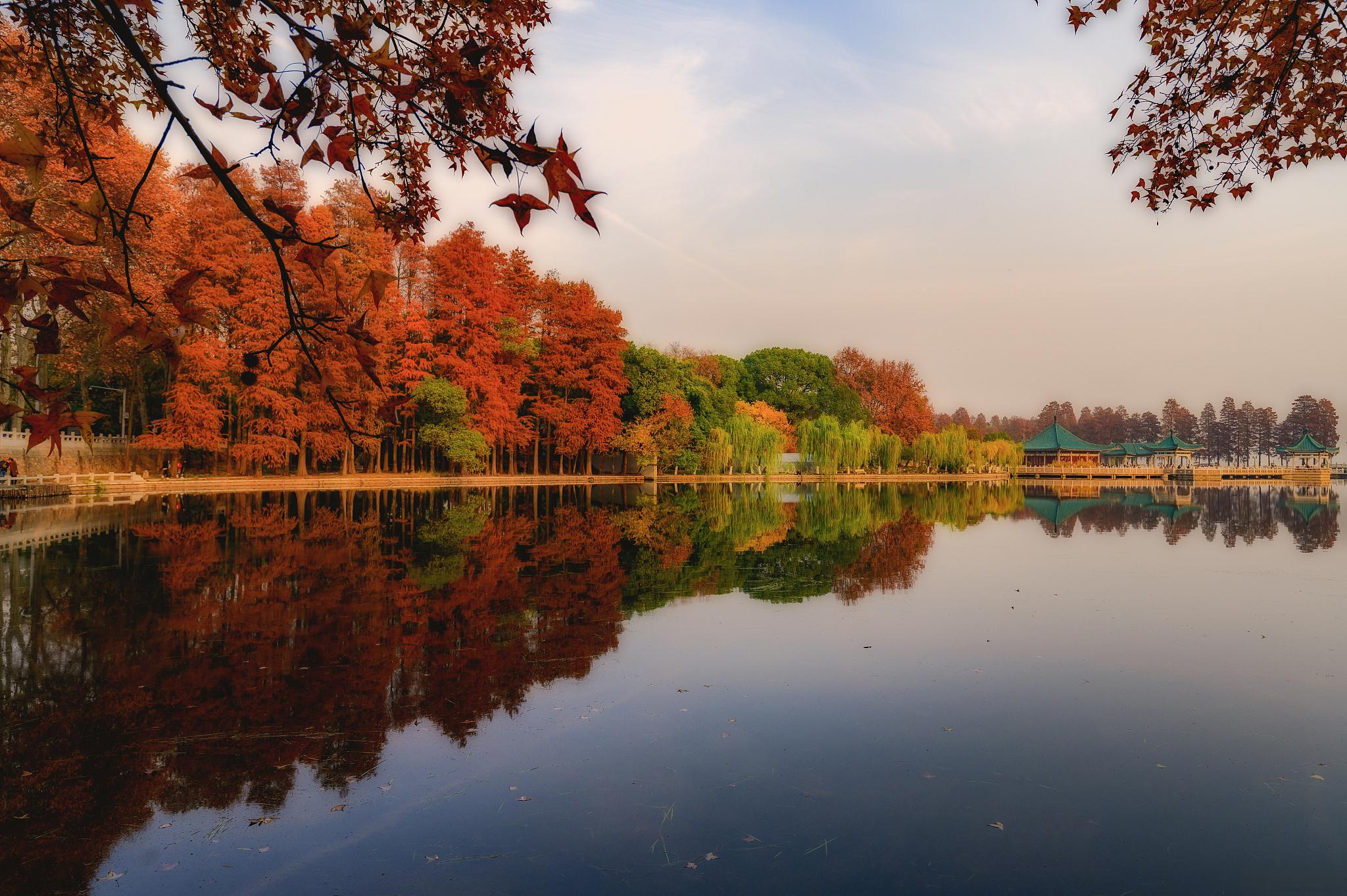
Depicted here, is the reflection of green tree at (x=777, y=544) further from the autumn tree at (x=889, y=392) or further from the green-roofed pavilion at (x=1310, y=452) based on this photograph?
the green-roofed pavilion at (x=1310, y=452)

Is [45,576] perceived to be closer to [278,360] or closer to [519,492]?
[278,360]

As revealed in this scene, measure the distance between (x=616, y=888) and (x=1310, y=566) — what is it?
14110 millimetres

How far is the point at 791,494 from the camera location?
33.2 metres

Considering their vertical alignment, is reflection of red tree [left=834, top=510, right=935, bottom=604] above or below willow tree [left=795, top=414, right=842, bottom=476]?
below

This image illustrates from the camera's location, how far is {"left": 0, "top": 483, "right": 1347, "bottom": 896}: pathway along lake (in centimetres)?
337

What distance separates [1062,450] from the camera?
65375mm

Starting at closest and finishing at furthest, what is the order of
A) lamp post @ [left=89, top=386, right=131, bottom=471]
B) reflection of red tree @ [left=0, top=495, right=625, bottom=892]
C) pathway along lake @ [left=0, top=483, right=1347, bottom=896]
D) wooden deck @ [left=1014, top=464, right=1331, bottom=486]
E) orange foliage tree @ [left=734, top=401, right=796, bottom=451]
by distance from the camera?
pathway along lake @ [left=0, top=483, right=1347, bottom=896] → reflection of red tree @ [left=0, top=495, right=625, bottom=892] → lamp post @ [left=89, top=386, right=131, bottom=471] → orange foliage tree @ [left=734, top=401, right=796, bottom=451] → wooden deck @ [left=1014, top=464, right=1331, bottom=486]

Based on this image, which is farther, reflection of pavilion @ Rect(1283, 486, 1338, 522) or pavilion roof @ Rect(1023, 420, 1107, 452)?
pavilion roof @ Rect(1023, 420, 1107, 452)

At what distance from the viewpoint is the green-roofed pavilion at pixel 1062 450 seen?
65750mm

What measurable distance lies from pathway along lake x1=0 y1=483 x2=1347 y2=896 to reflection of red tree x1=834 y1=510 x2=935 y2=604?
0.57 ft

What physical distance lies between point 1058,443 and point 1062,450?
0.65m

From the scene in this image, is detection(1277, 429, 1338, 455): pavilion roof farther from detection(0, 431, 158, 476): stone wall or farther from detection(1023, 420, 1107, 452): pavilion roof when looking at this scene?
detection(0, 431, 158, 476): stone wall

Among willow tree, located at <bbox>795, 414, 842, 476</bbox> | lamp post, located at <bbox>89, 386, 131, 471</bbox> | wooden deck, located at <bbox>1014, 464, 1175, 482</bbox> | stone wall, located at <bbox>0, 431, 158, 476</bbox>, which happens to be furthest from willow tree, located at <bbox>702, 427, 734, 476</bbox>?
wooden deck, located at <bbox>1014, 464, 1175, 482</bbox>

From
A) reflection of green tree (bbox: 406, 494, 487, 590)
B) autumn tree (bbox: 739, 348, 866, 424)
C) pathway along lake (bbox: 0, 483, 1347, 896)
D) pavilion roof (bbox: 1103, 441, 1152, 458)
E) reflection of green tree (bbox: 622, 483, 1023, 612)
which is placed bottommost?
pathway along lake (bbox: 0, 483, 1347, 896)
